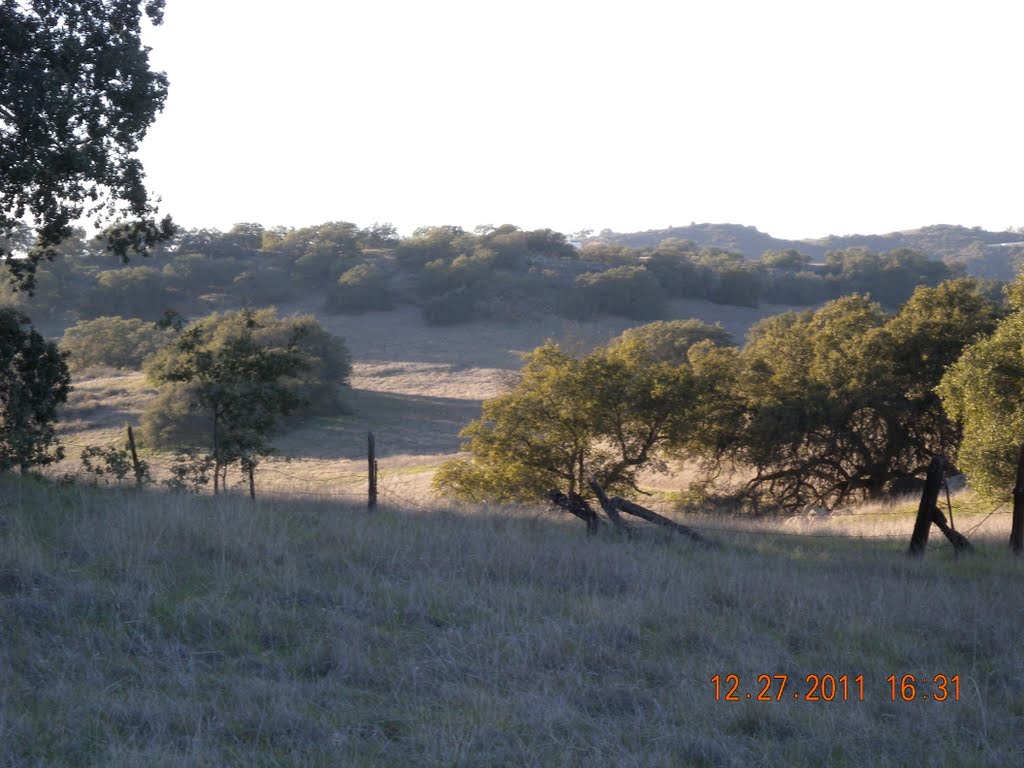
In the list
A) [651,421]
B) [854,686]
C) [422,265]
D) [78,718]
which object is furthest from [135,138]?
[422,265]

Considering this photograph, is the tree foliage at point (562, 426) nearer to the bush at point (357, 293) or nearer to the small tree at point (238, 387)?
the small tree at point (238, 387)

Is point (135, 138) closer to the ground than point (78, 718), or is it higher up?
higher up

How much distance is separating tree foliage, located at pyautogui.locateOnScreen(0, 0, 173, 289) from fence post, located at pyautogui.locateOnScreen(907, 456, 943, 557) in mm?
10724

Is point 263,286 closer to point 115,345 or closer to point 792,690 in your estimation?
point 115,345

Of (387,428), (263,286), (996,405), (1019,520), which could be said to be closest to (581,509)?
(1019,520)

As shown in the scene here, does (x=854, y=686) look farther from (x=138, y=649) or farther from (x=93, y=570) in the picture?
(x=93, y=570)

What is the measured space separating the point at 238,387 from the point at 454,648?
1025cm

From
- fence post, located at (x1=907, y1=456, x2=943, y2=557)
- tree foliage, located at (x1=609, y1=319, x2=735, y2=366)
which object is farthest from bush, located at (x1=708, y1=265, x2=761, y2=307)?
fence post, located at (x1=907, y1=456, x2=943, y2=557)

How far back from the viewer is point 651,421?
26062 mm

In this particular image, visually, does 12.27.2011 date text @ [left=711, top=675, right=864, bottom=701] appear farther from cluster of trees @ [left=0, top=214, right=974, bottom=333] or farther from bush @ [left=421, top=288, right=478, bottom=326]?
bush @ [left=421, top=288, right=478, bottom=326]

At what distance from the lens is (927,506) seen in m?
12.1

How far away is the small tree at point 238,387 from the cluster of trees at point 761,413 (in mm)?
9484

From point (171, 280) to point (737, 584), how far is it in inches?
3092

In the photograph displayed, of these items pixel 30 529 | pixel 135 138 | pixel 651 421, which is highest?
pixel 135 138
